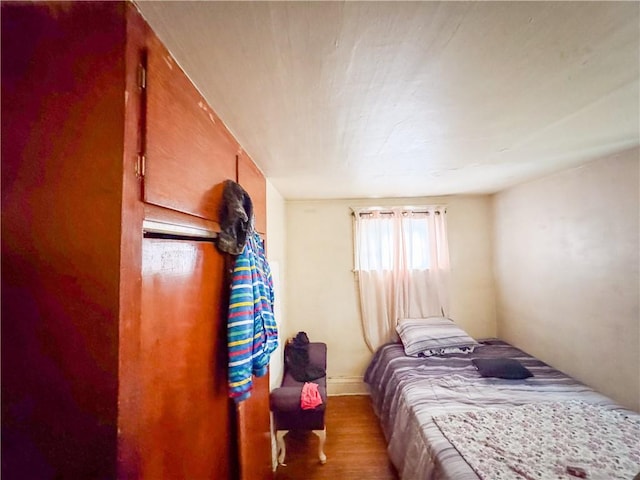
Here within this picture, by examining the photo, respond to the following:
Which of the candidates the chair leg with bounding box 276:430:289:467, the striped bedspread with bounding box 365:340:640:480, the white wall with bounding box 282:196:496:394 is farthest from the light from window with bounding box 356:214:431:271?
the chair leg with bounding box 276:430:289:467

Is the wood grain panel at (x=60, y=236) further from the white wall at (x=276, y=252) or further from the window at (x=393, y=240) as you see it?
the window at (x=393, y=240)

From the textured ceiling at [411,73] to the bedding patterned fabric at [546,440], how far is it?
1646 mm

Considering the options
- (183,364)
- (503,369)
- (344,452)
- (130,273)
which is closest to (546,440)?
(503,369)

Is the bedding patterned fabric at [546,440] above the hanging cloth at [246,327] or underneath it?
underneath

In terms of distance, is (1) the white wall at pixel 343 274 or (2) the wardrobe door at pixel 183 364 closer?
(2) the wardrobe door at pixel 183 364

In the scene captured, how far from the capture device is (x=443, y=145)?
1.67 meters

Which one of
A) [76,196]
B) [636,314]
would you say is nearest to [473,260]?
[636,314]

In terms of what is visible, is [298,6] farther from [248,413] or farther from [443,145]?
[248,413]

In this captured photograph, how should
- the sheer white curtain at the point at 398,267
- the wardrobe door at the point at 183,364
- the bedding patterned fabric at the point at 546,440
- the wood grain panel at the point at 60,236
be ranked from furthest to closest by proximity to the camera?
the sheer white curtain at the point at 398,267 < the bedding patterned fabric at the point at 546,440 < the wardrobe door at the point at 183,364 < the wood grain panel at the point at 60,236

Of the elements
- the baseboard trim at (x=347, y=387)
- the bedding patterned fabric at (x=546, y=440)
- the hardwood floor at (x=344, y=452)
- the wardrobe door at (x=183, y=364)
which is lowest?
the hardwood floor at (x=344, y=452)

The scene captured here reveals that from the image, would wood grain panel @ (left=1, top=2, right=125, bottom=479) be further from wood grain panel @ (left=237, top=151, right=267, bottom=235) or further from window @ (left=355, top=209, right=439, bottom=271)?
window @ (left=355, top=209, right=439, bottom=271)

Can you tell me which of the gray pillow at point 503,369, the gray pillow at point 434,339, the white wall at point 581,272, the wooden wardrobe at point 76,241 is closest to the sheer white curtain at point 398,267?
the gray pillow at point 434,339

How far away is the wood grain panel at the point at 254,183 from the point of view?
1502 mm

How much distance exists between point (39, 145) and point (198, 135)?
456 mm
